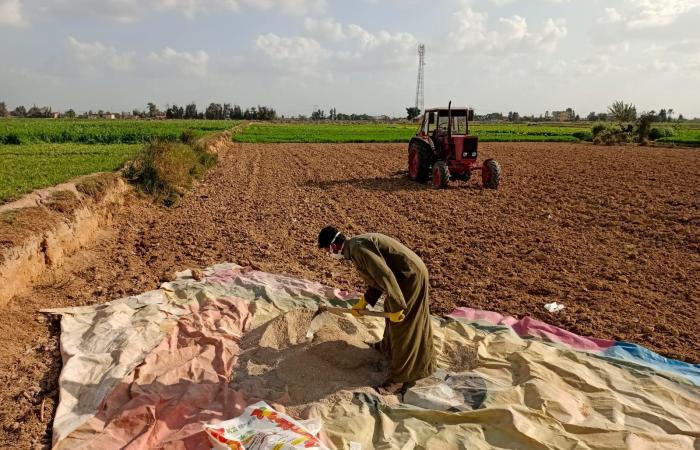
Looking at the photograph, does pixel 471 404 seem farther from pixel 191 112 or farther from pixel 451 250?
pixel 191 112

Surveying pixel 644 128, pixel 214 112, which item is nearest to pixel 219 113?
pixel 214 112

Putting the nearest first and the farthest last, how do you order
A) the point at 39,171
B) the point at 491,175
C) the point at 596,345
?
the point at 596,345, the point at 39,171, the point at 491,175

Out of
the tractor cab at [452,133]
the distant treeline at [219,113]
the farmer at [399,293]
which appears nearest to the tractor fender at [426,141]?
the tractor cab at [452,133]

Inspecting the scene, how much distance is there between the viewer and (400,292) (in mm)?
3645

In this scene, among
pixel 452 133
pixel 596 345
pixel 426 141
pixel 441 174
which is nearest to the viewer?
pixel 596 345

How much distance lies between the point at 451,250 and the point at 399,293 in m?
4.19

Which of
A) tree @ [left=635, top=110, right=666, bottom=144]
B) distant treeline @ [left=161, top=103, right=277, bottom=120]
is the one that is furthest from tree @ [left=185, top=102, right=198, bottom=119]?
tree @ [left=635, top=110, right=666, bottom=144]

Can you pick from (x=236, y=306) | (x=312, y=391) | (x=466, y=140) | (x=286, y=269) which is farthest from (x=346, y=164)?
(x=312, y=391)

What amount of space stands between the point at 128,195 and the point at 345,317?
7162mm

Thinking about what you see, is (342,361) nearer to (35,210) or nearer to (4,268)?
(4,268)

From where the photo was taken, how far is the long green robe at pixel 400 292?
3.67 m

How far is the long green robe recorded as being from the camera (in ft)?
12.0

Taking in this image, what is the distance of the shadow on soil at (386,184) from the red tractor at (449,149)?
0.32 meters

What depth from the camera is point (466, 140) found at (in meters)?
12.4
